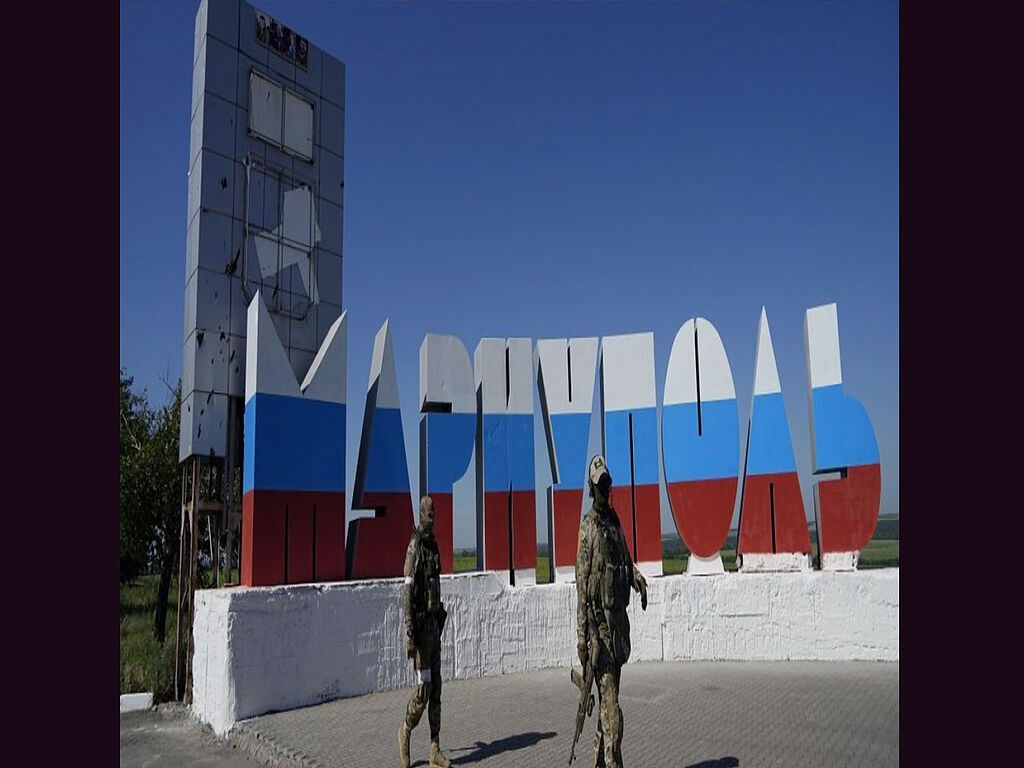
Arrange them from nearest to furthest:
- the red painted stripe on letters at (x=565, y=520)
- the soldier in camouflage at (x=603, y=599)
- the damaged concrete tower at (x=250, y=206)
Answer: the soldier in camouflage at (x=603, y=599), the damaged concrete tower at (x=250, y=206), the red painted stripe on letters at (x=565, y=520)

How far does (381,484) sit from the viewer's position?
1229cm

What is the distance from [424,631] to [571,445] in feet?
21.3

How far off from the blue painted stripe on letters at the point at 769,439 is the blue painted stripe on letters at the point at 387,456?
555cm

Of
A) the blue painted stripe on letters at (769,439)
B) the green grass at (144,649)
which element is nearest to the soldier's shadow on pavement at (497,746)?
the green grass at (144,649)

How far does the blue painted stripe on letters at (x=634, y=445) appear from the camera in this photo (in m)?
13.8

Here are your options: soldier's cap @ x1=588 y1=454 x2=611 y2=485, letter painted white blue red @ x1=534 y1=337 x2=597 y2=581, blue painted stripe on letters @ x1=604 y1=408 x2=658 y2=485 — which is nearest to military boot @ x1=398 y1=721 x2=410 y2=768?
soldier's cap @ x1=588 y1=454 x2=611 y2=485

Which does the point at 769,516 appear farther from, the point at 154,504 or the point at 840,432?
the point at 154,504

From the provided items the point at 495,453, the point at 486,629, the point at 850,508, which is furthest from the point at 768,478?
the point at 486,629

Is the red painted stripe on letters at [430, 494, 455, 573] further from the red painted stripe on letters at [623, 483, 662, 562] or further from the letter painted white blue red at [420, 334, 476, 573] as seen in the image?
the red painted stripe on letters at [623, 483, 662, 562]

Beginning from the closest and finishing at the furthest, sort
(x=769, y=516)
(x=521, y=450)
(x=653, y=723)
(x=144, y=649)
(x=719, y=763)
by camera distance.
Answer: (x=719, y=763) → (x=653, y=723) → (x=769, y=516) → (x=521, y=450) → (x=144, y=649)

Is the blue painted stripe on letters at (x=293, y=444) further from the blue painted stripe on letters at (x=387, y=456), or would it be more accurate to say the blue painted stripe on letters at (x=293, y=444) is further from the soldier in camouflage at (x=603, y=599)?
the soldier in camouflage at (x=603, y=599)

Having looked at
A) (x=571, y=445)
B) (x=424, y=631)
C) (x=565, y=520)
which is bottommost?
(x=424, y=631)

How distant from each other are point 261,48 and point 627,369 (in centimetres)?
765

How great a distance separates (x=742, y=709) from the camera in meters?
9.64
